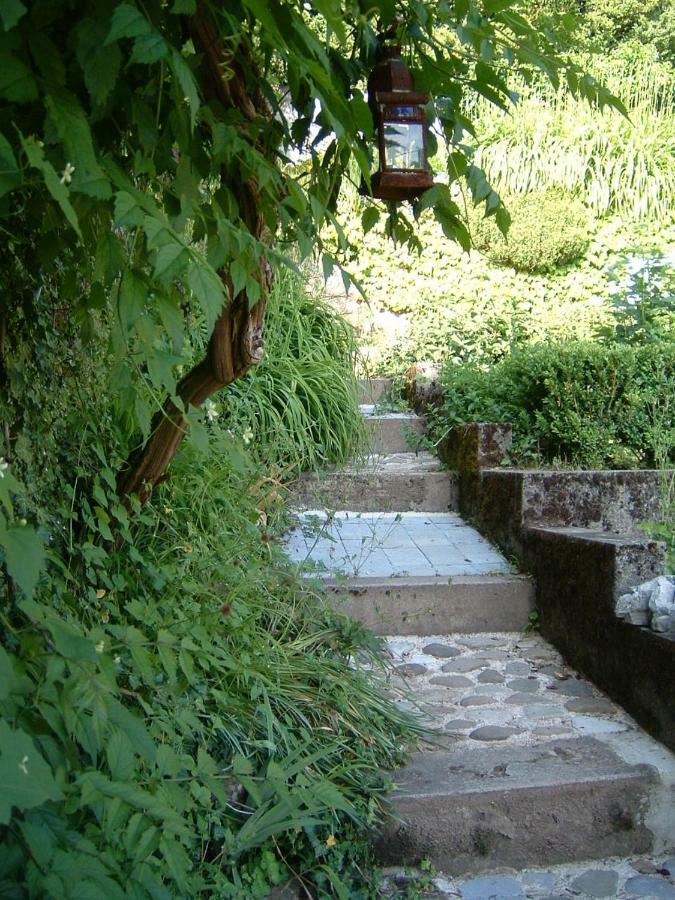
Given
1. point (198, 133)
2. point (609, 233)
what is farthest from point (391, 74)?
point (609, 233)

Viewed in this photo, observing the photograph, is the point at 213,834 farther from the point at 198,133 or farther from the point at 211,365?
the point at 198,133

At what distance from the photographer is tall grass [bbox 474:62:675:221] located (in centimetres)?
901

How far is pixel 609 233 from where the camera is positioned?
8.75 metres

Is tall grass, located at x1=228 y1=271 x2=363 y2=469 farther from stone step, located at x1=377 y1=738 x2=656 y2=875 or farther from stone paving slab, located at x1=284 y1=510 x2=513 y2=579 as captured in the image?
stone step, located at x1=377 y1=738 x2=656 y2=875

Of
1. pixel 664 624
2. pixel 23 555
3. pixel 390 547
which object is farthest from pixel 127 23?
pixel 390 547

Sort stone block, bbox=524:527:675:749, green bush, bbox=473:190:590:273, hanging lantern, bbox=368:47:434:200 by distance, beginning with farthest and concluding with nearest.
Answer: green bush, bbox=473:190:590:273, stone block, bbox=524:527:675:749, hanging lantern, bbox=368:47:434:200

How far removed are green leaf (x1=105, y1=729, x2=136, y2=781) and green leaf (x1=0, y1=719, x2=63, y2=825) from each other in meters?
0.35

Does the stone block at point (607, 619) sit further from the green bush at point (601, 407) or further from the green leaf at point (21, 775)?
the green leaf at point (21, 775)

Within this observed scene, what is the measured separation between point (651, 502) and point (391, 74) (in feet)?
9.10

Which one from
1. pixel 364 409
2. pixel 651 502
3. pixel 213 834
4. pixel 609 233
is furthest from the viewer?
pixel 609 233

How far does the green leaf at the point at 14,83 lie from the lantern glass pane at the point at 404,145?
0.99 m

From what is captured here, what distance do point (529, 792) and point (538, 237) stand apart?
266 inches

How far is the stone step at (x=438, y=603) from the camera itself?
3.60m

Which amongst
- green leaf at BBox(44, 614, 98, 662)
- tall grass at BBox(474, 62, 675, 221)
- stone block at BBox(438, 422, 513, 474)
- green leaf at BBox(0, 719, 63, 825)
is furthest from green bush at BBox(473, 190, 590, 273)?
green leaf at BBox(0, 719, 63, 825)
